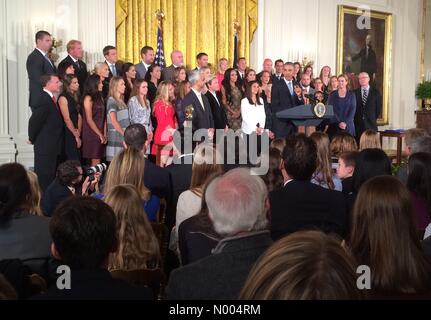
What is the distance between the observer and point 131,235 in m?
3.25

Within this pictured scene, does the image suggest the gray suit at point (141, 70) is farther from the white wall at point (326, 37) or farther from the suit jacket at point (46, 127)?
the white wall at point (326, 37)

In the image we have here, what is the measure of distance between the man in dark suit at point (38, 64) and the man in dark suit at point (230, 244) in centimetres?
668

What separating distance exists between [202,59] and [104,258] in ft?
29.3

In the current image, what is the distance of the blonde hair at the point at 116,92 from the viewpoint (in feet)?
28.2

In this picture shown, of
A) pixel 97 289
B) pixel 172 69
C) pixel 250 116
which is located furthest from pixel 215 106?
pixel 97 289

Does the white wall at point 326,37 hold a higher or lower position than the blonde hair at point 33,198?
higher

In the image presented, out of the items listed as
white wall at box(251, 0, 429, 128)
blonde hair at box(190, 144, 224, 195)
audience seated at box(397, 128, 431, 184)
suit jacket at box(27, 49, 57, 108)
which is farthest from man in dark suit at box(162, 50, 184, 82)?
blonde hair at box(190, 144, 224, 195)

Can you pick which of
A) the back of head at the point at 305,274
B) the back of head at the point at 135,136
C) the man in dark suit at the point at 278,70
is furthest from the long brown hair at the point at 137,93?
the back of head at the point at 305,274

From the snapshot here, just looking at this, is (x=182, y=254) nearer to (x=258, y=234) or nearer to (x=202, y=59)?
(x=258, y=234)

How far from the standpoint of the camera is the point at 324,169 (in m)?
4.96

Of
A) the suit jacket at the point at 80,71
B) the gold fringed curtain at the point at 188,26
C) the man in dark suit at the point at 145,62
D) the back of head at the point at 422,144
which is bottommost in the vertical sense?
the back of head at the point at 422,144

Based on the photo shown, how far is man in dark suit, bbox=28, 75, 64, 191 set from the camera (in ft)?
25.6
